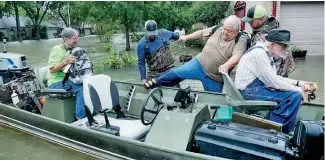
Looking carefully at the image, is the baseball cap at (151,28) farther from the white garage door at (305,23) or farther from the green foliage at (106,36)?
the green foliage at (106,36)

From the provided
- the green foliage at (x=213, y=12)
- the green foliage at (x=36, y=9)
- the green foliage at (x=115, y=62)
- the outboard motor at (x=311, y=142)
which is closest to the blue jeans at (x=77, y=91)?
the outboard motor at (x=311, y=142)

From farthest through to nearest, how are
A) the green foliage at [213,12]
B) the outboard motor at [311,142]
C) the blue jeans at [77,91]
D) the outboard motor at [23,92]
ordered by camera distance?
the green foliage at [213,12]
the outboard motor at [23,92]
the blue jeans at [77,91]
the outboard motor at [311,142]

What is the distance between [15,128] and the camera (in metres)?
5.13

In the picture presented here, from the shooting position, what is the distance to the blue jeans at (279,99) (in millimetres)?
3500

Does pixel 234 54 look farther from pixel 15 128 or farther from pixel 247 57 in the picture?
pixel 15 128

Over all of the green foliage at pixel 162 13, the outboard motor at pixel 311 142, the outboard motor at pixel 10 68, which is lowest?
the outboard motor at pixel 311 142

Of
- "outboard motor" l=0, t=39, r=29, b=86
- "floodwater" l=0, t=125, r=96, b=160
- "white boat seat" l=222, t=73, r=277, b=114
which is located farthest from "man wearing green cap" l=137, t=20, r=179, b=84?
"outboard motor" l=0, t=39, r=29, b=86

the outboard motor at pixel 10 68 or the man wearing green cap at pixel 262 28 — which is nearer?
the man wearing green cap at pixel 262 28

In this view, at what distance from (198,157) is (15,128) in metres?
3.31

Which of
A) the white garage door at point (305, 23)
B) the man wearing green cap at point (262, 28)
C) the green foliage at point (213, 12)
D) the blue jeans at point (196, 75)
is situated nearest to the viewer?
the man wearing green cap at point (262, 28)

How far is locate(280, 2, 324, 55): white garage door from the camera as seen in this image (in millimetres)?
12758

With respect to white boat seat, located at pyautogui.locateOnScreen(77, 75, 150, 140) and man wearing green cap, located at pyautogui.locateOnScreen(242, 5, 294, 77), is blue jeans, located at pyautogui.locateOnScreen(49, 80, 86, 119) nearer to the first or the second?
white boat seat, located at pyautogui.locateOnScreen(77, 75, 150, 140)

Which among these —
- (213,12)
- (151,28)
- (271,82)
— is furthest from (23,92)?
(213,12)

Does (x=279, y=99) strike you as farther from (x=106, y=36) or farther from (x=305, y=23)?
(x=106, y=36)
